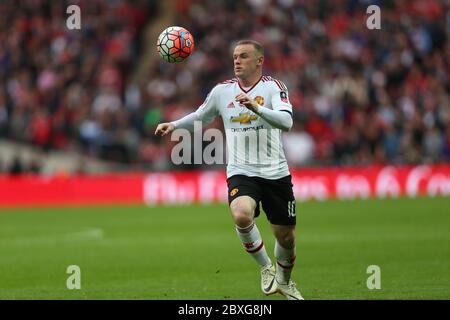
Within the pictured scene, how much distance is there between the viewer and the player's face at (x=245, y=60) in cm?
985

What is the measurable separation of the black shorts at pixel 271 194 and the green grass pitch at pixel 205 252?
89cm

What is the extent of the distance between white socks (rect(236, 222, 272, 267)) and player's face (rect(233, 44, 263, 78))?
153 cm

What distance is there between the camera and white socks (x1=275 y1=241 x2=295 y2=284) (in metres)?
10.1

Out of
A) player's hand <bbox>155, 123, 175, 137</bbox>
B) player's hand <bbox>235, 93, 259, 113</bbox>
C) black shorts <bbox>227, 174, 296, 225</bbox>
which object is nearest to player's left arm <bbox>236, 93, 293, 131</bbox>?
player's hand <bbox>235, 93, 259, 113</bbox>

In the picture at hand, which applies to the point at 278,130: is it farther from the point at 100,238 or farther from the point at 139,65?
the point at 139,65

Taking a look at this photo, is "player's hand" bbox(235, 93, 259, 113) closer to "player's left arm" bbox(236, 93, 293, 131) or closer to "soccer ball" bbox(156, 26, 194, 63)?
"player's left arm" bbox(236, 93, 293, 131)

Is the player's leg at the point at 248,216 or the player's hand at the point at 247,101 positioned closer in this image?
the player's hand at the point at 247,101

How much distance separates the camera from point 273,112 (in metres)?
9.37

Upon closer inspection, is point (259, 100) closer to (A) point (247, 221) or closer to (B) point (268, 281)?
(A) point (247, 221)

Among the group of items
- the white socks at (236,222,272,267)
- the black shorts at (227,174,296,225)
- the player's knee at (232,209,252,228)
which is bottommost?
the white socks at (236,222,272,267)

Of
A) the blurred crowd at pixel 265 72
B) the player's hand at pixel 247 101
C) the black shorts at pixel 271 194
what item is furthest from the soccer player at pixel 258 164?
the blurred crowd at pixel 265 72

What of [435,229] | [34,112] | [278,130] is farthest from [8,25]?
[278,130]

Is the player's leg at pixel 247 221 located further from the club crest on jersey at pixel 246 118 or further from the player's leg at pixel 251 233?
the club crest on jersey at pixel 246 118

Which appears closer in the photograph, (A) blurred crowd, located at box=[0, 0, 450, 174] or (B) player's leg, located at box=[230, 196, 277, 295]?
(B) player's leg, located at box=[230, 196, 277, 295]
